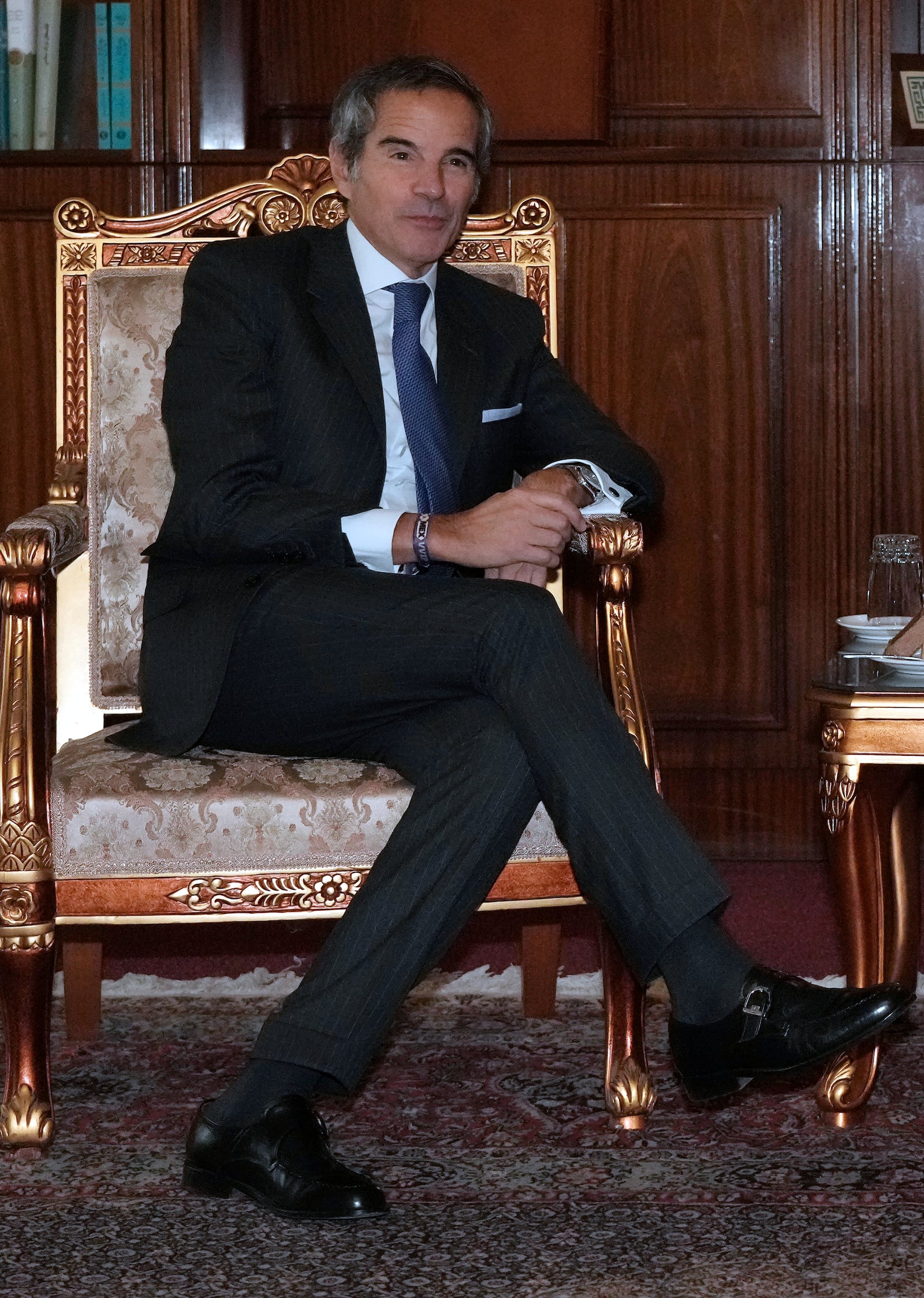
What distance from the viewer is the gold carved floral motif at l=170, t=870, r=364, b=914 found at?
6.15ft

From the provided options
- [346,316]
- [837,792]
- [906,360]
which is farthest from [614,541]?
[906,360]

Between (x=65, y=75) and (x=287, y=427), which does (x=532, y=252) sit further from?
(x=65, y=75)

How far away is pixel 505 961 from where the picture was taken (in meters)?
2.65

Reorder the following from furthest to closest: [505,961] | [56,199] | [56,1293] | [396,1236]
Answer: [56,199], [505,961], [396,1236], [56,1293]

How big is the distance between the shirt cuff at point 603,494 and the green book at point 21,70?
1667 millimetres

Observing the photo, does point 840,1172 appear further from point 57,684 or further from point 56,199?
point 56,199

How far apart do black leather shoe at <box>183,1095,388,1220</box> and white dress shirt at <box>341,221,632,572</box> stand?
0.73 metres

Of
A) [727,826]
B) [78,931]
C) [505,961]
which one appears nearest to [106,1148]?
[78,931]

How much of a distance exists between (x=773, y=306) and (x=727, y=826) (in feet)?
3.70

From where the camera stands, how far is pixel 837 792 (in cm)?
189

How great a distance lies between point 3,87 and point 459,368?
155cm

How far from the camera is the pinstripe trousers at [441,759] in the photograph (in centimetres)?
171

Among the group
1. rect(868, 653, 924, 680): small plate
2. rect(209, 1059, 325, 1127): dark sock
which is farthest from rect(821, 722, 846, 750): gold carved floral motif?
rect(209, 1059, 325, 1127): dark sock

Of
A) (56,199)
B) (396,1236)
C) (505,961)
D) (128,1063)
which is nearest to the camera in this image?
(396,1236)
